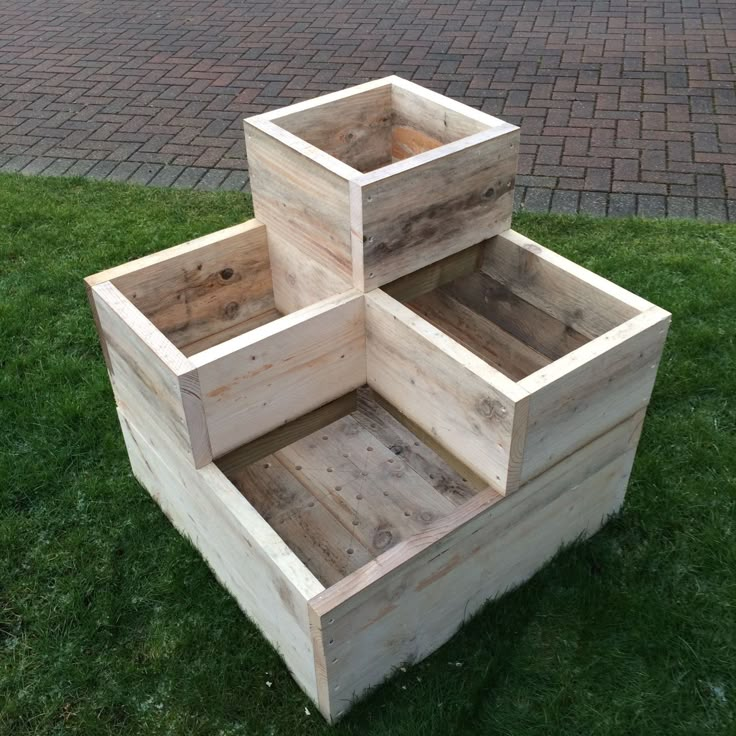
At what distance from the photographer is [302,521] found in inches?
100

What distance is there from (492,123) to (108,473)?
174 centimetres

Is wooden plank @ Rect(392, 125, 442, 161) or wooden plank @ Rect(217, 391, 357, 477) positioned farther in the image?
wooden plank @ Rect(392, 125, 442, 161)

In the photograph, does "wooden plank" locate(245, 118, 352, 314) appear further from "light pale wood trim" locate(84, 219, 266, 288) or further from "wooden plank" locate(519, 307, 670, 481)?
"wooden plank" locate(519, 307, 670, 481)

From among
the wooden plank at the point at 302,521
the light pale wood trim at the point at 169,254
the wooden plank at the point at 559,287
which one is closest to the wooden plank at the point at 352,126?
the light pale wood trim at the point at 169,254

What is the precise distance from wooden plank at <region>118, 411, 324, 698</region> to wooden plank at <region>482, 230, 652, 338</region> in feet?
3.62

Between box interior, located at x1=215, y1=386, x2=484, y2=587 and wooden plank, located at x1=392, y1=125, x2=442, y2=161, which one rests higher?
wooden plank, located at x1=392, y1=125, x2=442, y2=161

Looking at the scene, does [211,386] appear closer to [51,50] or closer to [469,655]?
[469,655]

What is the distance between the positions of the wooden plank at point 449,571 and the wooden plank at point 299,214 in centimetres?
81

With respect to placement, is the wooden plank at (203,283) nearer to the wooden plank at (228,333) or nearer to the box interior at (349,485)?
the wooden plank at (228,333)

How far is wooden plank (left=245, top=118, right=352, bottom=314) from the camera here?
7.85ft

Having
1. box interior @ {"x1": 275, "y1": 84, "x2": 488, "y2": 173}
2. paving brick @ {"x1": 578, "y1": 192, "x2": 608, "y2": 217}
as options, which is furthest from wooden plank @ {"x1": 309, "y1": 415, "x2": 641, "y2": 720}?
paving brick @ {"x1": 578, "y1": 192, "x2": 608, "y2": 217}

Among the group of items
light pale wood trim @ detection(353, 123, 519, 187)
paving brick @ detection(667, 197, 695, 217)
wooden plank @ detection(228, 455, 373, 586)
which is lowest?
paving brick @ detection(667, 197, 695, 217)

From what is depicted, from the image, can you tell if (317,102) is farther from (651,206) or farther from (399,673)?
(651,206)

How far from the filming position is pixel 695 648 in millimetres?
2277
